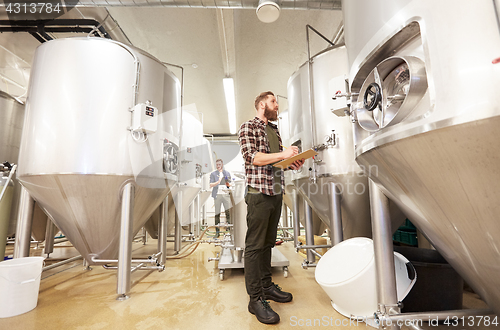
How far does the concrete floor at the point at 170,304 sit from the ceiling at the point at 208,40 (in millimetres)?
3016

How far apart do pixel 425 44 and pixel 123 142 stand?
6.39 ft

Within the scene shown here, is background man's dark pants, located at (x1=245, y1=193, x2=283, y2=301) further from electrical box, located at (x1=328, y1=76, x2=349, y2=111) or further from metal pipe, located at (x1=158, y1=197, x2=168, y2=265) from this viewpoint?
metal pipe, located at (x1=158, y1=197, x2=168, y2=265)

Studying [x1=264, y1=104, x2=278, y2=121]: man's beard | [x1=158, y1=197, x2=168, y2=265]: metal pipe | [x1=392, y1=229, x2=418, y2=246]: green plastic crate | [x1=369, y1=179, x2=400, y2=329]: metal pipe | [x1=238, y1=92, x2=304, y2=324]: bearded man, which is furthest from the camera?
[x1=158, y1=197, x2=168, y2=265]: metal pipe

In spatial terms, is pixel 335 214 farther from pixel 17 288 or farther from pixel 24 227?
pixel 24 227

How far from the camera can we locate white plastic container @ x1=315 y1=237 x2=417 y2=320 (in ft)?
4.00

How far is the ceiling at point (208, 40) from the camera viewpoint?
335cm

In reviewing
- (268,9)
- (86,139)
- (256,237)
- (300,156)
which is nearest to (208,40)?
(268,9)

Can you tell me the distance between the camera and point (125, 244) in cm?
187

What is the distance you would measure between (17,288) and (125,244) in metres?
0.64

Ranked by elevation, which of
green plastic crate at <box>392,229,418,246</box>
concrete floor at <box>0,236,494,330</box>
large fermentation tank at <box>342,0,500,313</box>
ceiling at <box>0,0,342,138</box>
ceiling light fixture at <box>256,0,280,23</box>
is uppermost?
ceiling at <box>0,0,342,138</box>

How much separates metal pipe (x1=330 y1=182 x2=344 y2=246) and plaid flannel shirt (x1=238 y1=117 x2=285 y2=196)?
0.52 metres

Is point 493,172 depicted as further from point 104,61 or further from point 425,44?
point 104,61

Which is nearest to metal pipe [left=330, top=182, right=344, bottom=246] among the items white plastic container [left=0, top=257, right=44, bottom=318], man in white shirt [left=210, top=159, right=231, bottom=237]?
white plastic container [left=0, top=257, right=44, bottom=318]

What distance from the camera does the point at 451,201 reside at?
0.67 m
